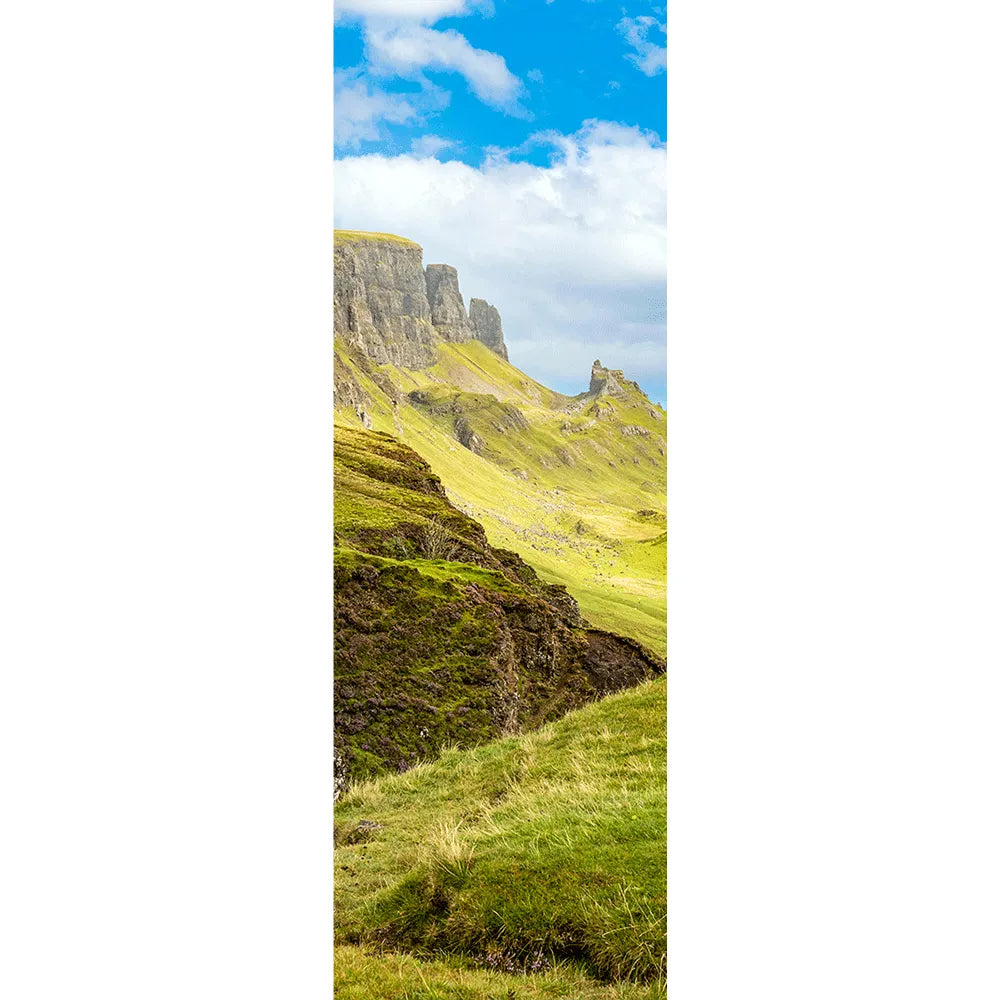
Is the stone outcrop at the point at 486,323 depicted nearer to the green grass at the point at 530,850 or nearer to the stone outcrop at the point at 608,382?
the stone outcrop at the point at 608,382

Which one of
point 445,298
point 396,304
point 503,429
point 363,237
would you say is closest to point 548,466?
point 503,429

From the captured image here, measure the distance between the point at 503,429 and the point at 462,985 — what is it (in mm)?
2390

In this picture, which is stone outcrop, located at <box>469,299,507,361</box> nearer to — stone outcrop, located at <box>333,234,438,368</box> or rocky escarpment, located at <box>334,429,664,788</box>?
stone outcrop, located at <box>333,234,438,368</box>

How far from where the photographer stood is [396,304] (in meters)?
4.18

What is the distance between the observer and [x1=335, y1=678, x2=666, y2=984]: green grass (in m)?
3.12

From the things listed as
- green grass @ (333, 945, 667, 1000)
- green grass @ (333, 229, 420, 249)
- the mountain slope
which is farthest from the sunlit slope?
green grass @ (333, 945, 667, 1000)

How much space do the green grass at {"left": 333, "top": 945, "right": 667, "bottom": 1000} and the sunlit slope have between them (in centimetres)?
144

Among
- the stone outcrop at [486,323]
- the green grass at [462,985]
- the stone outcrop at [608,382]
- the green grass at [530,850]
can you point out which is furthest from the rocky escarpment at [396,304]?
the green grass at [462,985]
